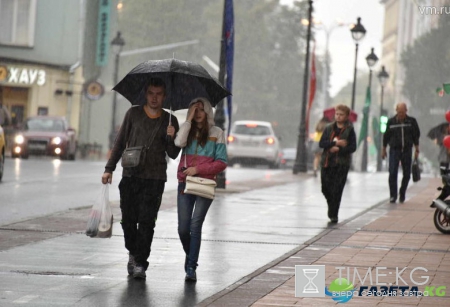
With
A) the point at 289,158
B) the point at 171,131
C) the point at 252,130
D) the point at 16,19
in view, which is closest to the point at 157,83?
the point at 171,131

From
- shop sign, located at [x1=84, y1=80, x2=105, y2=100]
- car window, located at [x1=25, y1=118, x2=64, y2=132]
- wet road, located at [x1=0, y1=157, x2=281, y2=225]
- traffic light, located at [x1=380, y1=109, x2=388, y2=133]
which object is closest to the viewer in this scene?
wet road, located at [x1=0, y1=157, x2=281, y2=225]

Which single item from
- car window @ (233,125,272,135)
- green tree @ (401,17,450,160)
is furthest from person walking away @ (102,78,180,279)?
green tree @ (401,17,450,160)

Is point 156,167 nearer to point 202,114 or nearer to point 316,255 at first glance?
point 202,114

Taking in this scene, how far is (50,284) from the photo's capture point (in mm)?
9797

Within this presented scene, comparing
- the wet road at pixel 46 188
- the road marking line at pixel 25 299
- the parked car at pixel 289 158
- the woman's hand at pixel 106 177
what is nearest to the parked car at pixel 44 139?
the wet road at pixel 46 188

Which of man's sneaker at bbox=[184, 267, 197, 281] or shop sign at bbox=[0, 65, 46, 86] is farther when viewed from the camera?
shop sign at bbox=[0, 65, 46, 86]

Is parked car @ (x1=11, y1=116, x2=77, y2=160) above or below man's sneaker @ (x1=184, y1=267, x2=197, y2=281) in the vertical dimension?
above

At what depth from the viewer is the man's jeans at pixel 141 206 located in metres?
10.5

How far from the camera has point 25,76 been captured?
56.4 metres

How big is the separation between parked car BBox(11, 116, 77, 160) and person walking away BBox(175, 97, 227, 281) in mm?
31298

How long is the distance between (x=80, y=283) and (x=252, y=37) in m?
91.2

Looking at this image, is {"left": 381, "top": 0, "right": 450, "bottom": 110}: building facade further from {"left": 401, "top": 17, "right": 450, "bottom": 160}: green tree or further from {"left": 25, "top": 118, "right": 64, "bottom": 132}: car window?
{"left": 25, "top": 118, "right": 64, "bottom": 132}: car window

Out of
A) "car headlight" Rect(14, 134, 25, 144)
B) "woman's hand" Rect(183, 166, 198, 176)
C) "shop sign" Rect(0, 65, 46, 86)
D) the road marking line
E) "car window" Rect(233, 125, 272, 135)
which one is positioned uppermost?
"shop sign" Rect(0, 65, 46, 86)

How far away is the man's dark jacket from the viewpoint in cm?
2167
